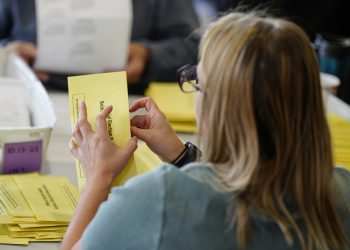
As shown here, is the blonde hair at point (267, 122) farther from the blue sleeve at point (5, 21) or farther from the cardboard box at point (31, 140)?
the blue sleeve at point (5, 21)

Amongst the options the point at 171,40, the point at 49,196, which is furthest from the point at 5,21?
the point at 49,196

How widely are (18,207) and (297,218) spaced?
521 millimetres

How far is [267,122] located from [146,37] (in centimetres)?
144

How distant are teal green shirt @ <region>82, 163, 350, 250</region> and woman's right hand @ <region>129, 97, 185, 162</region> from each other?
25cm

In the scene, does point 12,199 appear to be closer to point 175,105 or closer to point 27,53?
point 175,105

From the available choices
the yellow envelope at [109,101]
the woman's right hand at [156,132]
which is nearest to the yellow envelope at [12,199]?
the yellow envelope at [109,101]

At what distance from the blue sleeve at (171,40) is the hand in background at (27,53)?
0.34m

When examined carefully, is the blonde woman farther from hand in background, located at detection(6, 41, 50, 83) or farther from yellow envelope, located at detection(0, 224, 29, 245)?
hand in background, located at detection(6, 41, 50, 83)

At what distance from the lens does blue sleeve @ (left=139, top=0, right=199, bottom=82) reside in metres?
2.08

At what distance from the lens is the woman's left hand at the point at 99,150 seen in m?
1.02

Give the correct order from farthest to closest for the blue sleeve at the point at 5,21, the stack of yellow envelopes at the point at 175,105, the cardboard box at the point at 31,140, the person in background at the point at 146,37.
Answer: the blue sleeve at the point at 5,21 → the person in background at the point at 146,37 → the stack of yellow envelopes at the point at 175,105 → the cardboard box at the point at 31,140

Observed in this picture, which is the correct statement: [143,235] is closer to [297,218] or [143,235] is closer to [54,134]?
[297,218]

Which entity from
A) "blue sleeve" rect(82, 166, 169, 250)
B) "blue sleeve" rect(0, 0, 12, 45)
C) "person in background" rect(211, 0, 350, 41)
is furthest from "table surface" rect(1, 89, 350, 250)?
"person in background" rect(211, 0, 350, 41)

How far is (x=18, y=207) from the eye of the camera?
1.16m
